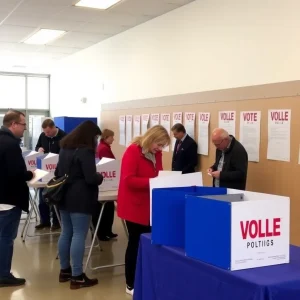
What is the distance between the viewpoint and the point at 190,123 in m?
5.32

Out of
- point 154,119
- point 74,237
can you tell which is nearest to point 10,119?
point 74,237

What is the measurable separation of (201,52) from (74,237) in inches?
107

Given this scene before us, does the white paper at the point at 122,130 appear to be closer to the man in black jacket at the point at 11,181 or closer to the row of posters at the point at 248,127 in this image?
the row of posters at the point at 248,127

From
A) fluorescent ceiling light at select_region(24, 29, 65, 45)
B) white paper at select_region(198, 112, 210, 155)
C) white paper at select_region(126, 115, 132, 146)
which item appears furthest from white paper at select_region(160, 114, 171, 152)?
fluorescent ceiling light at select_region(24, 29, 65, 45)

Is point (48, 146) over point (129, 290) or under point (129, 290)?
over

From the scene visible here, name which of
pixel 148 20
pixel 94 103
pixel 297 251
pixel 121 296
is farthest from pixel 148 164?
pixel 94 103

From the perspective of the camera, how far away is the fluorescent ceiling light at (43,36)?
7082 millimetres

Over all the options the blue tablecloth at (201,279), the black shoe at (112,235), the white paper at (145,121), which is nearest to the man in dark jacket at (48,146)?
the black shoe at (112,235)

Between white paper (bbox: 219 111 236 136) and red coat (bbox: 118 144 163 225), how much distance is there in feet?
5.43

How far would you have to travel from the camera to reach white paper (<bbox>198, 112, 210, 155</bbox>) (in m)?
5.01

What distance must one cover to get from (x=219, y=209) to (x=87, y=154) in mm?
1687

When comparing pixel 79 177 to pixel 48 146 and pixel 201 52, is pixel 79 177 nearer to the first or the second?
pixel 201 52

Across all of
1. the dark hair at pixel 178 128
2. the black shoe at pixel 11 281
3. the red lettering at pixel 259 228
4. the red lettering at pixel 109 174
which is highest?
the dark hair at pixel 178 128

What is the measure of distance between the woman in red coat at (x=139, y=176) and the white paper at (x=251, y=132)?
1.40 m
